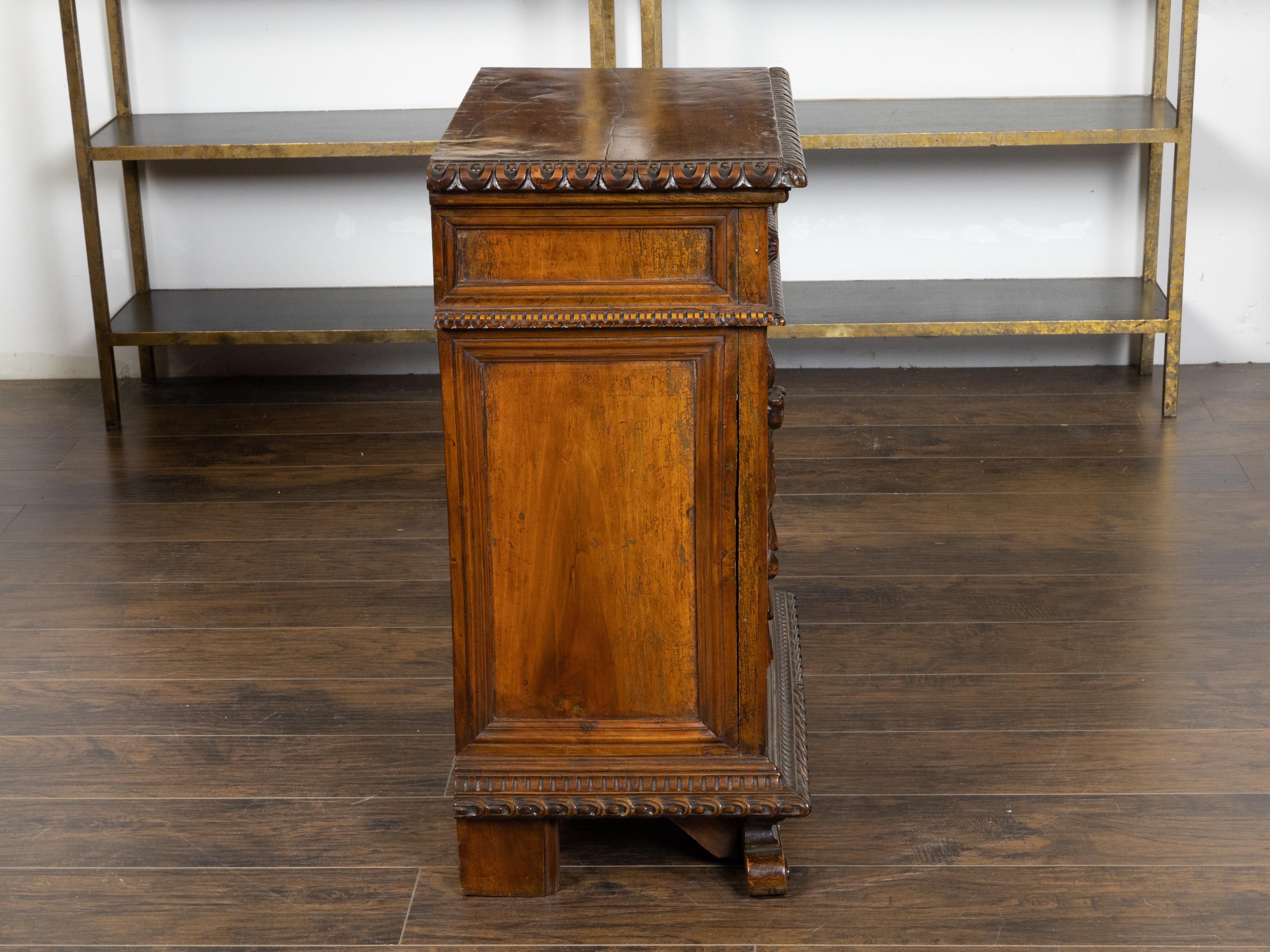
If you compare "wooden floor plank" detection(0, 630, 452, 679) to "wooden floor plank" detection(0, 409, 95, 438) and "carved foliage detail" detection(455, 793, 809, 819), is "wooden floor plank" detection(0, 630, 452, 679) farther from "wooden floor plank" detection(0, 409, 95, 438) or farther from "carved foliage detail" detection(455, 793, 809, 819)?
"wooden floor plank" detection(0, 409, 95, 438)

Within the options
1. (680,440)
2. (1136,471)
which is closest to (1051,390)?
(1136,471)

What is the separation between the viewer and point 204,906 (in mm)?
1885

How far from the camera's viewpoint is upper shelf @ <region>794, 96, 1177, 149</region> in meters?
3.24

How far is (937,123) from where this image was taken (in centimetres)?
336

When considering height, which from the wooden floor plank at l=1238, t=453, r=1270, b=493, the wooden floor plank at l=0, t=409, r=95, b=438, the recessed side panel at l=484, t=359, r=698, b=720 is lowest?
the wooden floor plank at l=1238, t=453, r=1270, b=493

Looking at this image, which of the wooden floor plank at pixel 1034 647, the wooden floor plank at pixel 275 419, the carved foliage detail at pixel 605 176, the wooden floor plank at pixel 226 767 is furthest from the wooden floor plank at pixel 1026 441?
the carved foliage detail at pixel 605 176

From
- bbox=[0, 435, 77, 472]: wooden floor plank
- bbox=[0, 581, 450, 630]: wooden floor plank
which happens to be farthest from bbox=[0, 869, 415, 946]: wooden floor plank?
bbox=[0, 435, 77, 472]: wooden floor plank

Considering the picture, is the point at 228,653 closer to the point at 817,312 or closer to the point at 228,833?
the point at 228,833

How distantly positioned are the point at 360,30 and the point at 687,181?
7.58ft

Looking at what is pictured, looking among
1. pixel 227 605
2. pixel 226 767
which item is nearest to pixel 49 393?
pixel 227 605

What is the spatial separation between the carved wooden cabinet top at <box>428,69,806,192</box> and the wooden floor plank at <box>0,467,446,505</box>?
1.31m

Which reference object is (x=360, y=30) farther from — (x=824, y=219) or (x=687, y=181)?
(x=687, y=181)

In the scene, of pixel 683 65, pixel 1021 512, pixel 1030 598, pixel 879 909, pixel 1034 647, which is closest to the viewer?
pixel 879 909

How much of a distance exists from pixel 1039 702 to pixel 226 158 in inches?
88.3
